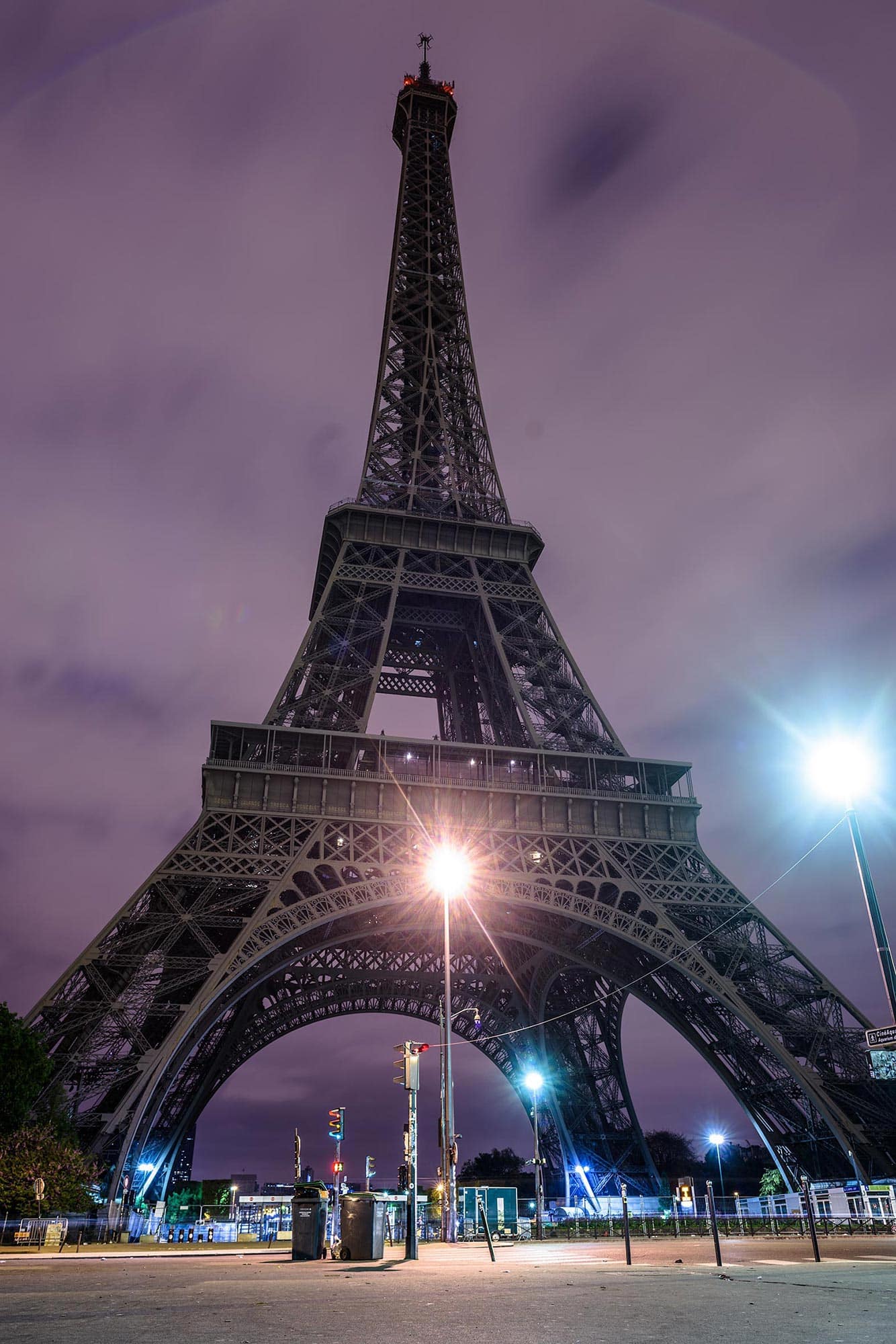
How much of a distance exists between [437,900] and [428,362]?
35.1 meters

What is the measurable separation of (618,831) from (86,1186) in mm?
25399

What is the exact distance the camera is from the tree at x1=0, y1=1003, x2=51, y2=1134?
3588 centimetres

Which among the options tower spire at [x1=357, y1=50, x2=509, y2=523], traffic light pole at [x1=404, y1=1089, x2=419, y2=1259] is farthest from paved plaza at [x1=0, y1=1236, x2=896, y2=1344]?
tower spire at [x1=357, y1=50, x2=509, y2=523]

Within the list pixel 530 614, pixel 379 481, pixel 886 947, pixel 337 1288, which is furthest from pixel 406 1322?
pixel 379 481

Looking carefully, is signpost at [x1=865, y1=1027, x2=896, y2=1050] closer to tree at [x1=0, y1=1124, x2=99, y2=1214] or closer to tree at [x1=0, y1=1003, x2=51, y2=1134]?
tree at [x1=0, y1=1124, x2=99, y2=1214]

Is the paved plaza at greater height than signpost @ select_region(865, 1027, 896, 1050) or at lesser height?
lesser

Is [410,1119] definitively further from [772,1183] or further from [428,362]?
[772,1183]

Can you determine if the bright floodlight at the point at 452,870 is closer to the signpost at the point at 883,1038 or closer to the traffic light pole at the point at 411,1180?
the traffic light pole at the point at 411,1180

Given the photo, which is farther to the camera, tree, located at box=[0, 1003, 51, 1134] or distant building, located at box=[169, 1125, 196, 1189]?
distant building, located at box=[169, 1125, 196, 1189]

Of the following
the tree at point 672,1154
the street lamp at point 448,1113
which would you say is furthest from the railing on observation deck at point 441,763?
the tree at point 672,1154

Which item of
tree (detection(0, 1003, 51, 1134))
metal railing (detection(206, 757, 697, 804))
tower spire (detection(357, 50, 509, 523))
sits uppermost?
tower spire (detection(357, 50, 509, 523))

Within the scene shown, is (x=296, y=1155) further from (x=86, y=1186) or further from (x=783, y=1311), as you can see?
(x=783, y=1311)

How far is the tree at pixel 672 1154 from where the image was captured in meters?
111

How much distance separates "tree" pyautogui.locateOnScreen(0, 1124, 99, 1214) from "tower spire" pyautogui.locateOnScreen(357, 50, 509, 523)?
34894 mm
